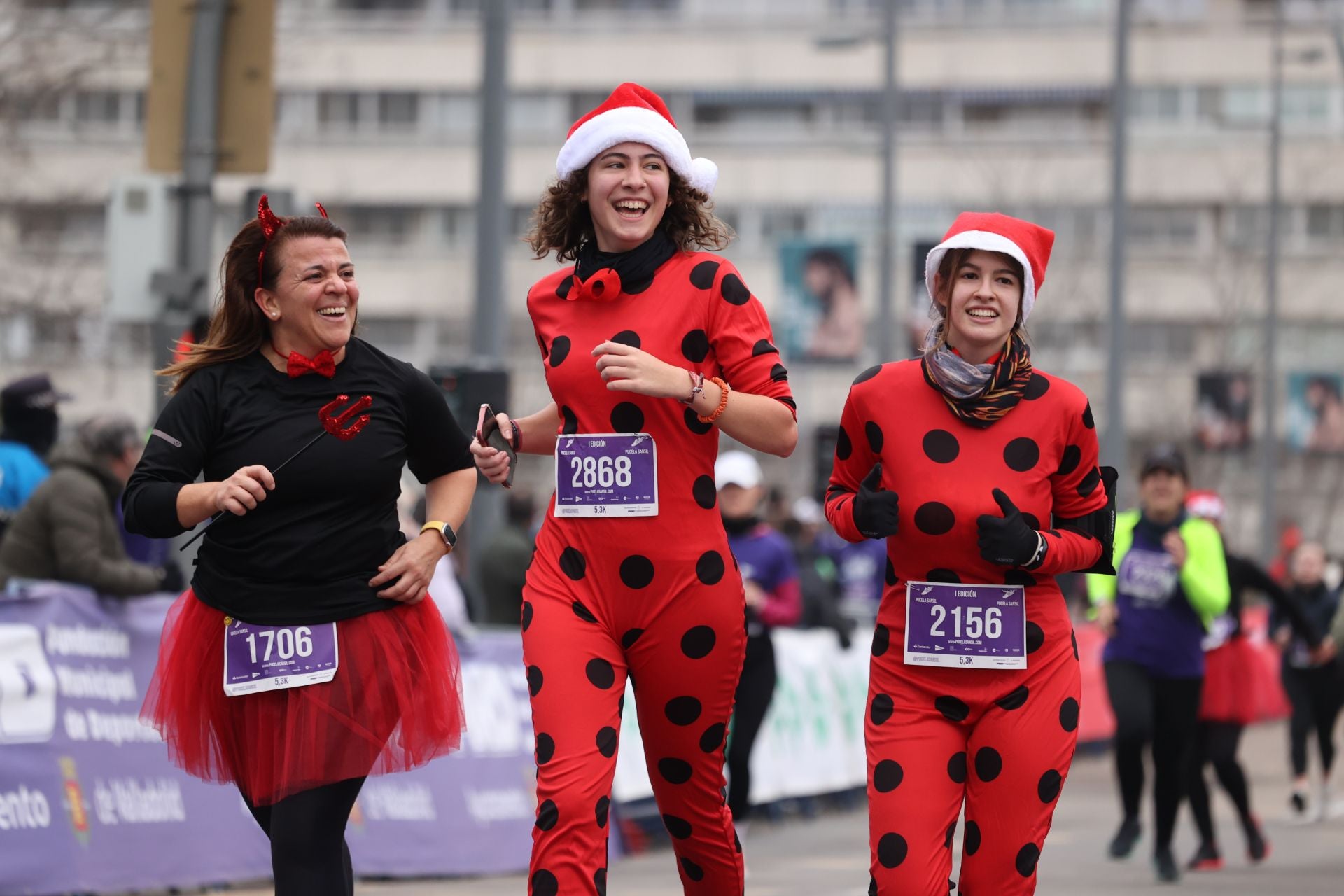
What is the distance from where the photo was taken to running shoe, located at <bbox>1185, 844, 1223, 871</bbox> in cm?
1288

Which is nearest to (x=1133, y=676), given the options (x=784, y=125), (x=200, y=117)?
(x=200, y=117)

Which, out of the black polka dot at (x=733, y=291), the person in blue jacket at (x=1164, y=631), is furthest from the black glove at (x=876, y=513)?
the person in blue jacket at (x=1164, y=631)

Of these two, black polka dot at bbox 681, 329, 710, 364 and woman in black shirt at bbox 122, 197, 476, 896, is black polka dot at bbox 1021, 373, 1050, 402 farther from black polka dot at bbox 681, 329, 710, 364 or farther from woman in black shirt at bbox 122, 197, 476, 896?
woman in black shirt at bbox 122, 197, 476, 896

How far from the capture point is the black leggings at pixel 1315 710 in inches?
680

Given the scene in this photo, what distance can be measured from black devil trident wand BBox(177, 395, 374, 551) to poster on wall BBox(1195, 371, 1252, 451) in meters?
33.9

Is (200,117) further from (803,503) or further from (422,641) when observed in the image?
(803,503)

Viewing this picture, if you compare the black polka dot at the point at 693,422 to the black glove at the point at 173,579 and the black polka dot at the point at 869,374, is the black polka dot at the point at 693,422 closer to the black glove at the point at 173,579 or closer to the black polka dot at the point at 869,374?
the black polka dot at the point at 869,374

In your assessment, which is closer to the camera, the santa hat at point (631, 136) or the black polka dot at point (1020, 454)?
the black polka dot at point (1020, 454)

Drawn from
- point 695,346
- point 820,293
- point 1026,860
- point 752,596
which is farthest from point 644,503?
point 820,293

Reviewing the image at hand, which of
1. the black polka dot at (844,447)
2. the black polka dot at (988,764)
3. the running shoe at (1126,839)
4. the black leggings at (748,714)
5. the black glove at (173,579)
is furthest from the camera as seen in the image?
the black leggings at (748,714)

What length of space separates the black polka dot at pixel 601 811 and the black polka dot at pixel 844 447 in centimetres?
114

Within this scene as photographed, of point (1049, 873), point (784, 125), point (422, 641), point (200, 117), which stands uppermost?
point (784, 125)

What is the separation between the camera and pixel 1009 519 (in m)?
5.95

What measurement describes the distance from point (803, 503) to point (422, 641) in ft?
74.4
